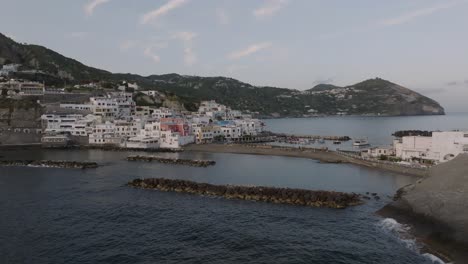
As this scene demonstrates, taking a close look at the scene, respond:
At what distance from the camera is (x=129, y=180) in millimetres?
45094

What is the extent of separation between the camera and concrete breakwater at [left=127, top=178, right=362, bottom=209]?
3375cm

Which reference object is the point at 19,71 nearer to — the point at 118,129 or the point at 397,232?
the point at 118,129

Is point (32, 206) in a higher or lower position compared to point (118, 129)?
lower

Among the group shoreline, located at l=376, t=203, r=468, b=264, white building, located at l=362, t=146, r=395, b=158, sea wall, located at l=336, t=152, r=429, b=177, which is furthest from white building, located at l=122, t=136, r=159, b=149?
shoreline, located at l=376, t=203, r=468, b=264

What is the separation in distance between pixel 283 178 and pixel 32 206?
2715 centimetres

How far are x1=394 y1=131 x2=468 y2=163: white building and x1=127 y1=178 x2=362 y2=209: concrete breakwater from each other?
19879 millimetres

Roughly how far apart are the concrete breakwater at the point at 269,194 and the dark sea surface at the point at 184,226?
1.28 metres

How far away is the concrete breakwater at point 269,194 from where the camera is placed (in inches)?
1329

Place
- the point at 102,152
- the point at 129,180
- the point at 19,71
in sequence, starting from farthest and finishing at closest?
the point at 19,71
the point at 102,152
the point at 129,180

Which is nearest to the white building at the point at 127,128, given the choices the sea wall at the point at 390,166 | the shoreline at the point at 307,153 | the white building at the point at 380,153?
the shoreline at the point at 307,153

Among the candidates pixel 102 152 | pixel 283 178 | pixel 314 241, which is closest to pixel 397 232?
pixel 314 241

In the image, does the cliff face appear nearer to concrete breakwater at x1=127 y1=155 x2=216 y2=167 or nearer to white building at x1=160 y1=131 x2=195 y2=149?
white building at x1=160 y1=131 x2=195 y2=149

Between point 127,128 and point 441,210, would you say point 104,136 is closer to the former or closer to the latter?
point 127,128

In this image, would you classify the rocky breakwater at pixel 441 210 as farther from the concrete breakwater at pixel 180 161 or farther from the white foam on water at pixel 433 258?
the concrete breakwater at pixel 180 161
